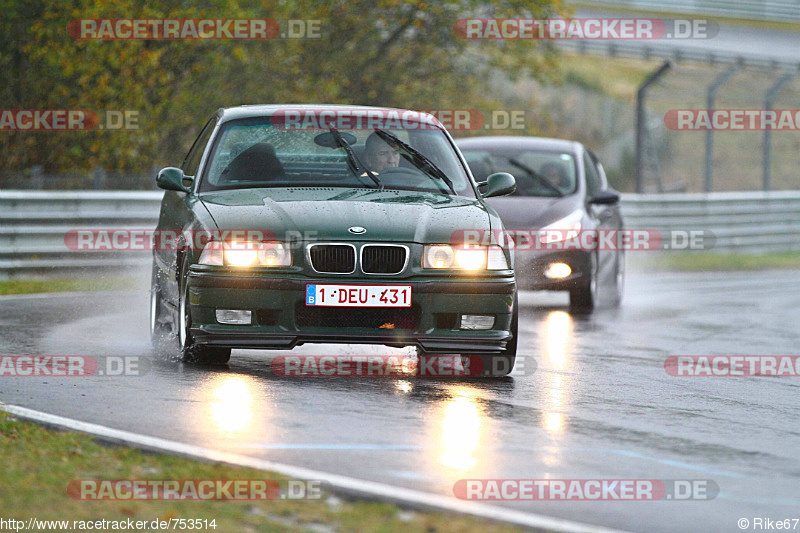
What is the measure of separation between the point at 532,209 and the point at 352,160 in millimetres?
5217

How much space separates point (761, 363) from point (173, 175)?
4475 mm

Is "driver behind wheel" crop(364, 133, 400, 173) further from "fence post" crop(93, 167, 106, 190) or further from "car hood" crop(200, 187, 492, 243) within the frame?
"fence post" crop(93, 167, 106, 190)

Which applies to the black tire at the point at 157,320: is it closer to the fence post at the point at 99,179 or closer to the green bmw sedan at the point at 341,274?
the green bmw sedan at the point at 341,274

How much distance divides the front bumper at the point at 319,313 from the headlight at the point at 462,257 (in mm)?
85

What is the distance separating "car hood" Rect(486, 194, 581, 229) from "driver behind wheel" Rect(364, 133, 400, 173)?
4.48 m

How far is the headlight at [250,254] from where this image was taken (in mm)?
8734

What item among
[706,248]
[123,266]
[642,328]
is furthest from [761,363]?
[706,248]

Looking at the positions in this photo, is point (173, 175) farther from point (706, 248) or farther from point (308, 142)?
point (706, 248)

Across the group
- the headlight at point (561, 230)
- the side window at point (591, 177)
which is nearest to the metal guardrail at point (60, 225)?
the side window at point (591, 177)

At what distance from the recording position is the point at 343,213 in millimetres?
8969

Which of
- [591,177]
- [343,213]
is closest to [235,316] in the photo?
[343,213]

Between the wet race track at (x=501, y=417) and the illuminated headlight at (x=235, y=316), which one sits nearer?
the wet race track at (x=501, y=417)

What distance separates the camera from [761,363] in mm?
11062

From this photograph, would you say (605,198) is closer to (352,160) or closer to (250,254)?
(352,160)
